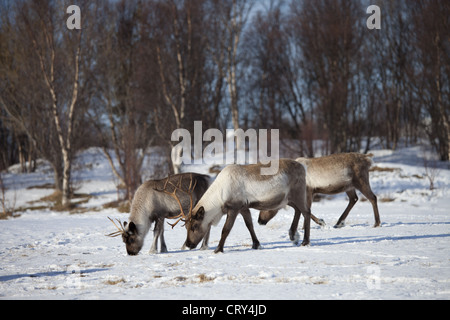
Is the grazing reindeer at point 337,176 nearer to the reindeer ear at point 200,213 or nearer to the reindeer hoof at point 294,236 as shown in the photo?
the reindeer hoof at point 294,236

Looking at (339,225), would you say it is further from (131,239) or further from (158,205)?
(131,239)

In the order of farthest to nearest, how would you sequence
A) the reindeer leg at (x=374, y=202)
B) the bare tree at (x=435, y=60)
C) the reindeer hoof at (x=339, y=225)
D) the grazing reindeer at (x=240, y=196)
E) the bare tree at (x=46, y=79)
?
1. the bare tree at (x=435, y=60)
2. the bare tree at (x=46, y=79)
3. the reindeer hoof at (x=339, y=225)
4. the reindeer leg at (x=374, y=202)
5. the grazing reindeer at (x=240, y=196)

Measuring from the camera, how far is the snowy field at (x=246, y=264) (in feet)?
18.3

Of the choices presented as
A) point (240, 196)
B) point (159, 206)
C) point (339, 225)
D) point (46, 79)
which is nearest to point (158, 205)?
point (159, 206)

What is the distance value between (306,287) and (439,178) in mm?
17358

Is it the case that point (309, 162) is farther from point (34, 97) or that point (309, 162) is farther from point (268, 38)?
point (268, 38)

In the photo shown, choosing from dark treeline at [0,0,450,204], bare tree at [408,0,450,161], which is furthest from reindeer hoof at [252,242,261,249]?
bare tree at [408,0,450,161]

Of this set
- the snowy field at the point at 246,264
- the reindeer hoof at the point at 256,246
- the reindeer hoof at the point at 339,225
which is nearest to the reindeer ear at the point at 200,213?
the snowy field at the point at 246,264

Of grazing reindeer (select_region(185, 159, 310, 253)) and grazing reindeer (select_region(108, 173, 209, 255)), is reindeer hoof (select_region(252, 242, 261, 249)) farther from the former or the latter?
grazing reindeer (select_region(108, 173, 209, 255))

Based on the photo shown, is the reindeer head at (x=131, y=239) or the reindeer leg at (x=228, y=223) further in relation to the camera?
the reindeer head at (x=131, y=239)

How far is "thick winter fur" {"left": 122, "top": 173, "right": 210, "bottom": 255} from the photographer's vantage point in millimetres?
8727

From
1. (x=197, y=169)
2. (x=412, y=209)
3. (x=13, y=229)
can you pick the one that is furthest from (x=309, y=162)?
(x=197, y=169)

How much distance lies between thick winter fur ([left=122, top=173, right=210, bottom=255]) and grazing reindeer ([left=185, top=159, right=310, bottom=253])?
734 millimetres

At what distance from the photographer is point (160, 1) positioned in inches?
976
